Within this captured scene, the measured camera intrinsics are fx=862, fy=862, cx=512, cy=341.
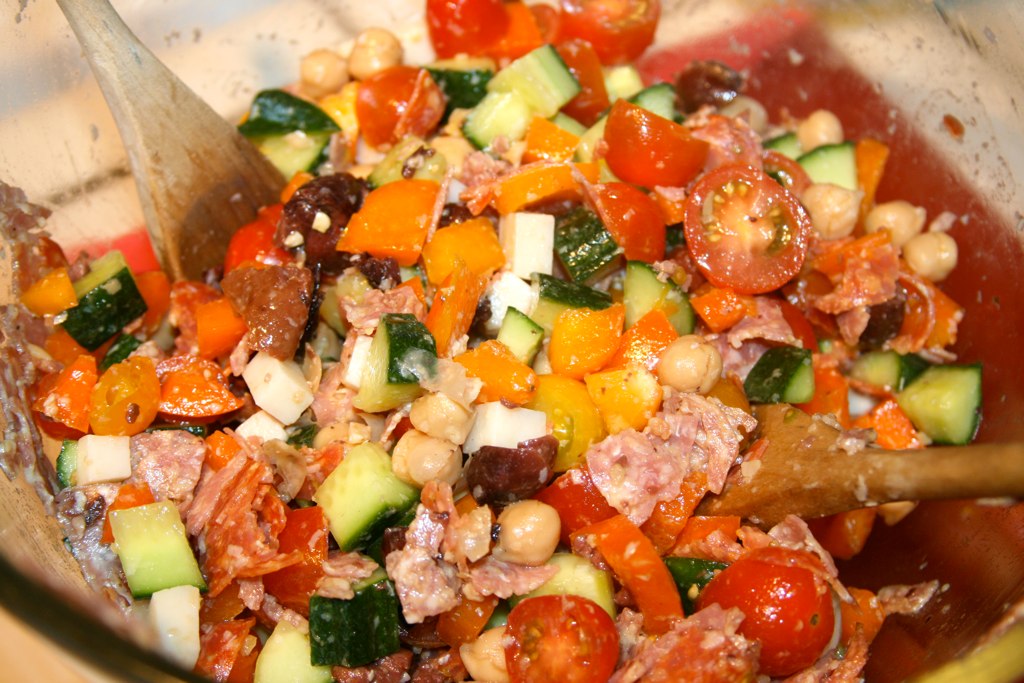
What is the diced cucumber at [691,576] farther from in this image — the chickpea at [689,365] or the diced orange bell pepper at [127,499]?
the diced orange bell pepper at [127,499]

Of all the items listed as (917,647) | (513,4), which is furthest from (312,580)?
(513,4)

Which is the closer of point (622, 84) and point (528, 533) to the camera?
point (528, 533)

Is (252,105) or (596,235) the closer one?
(596,235)

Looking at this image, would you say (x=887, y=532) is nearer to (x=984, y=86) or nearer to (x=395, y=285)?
(x=984, y=86)

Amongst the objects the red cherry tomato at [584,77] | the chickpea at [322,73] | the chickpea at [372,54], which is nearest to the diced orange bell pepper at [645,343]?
the red cherry tomato at [584,77]

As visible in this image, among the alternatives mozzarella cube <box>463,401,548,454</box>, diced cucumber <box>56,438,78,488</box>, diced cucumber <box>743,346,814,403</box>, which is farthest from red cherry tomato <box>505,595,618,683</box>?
diced cucumber <box>56,438,78,488</box>

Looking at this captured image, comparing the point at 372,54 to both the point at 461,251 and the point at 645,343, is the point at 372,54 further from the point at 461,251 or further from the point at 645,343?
the point at 645,343

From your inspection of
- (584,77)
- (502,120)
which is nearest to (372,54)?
(502,120)
